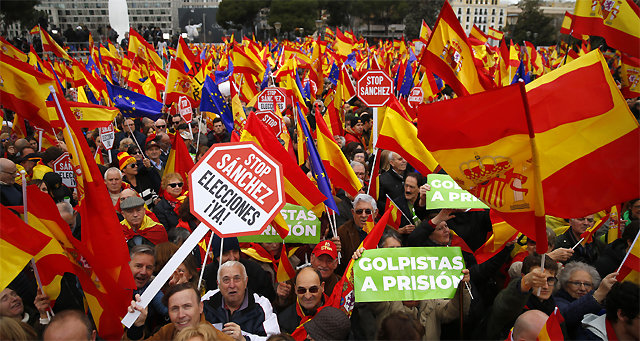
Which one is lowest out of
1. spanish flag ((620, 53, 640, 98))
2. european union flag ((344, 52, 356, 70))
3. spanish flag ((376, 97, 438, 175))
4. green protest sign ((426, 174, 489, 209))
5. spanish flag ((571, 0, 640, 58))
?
european union flag ((344, 52, 356, 70))

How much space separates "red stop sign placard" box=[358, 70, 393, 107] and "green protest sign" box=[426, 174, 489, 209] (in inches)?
163

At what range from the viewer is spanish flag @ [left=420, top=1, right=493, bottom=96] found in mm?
6418

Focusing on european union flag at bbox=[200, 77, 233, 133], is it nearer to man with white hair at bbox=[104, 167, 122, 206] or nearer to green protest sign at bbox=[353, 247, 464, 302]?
man with white hair at bbox=[104, 167, 122, 206]

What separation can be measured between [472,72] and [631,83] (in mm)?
2235

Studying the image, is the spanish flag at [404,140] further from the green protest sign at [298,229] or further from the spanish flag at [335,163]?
the green protest sign at [298,229]

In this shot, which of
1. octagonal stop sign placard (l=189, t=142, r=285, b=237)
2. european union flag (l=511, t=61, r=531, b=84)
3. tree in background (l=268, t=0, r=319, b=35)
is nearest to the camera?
octagonal stop sign placard (l=189, t=142, r=285, b=237)

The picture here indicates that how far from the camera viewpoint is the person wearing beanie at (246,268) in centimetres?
438

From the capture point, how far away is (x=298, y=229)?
5.02 meters

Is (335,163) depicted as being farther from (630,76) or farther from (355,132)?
(630,76)

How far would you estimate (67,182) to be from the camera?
21.9 feet

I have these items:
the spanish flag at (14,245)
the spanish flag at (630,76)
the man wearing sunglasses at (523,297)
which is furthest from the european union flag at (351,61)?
the spanish flag at (14,245)

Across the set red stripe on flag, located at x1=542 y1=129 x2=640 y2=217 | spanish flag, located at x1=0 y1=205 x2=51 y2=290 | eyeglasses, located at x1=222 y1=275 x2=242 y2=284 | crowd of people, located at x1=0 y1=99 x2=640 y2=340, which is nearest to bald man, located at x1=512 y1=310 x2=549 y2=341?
crowd of people, located at x1=0 y1=99 x2=640 y2=340

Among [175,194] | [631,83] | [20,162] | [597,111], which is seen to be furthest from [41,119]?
[631,83]

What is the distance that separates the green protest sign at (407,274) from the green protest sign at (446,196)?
34.9 inches
